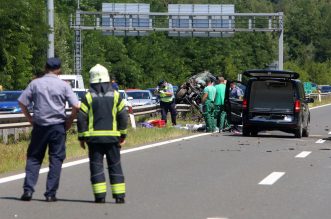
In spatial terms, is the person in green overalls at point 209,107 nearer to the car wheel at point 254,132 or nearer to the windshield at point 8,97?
the car wheel at point 254,132

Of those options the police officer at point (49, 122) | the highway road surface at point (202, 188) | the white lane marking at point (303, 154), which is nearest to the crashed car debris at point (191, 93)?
the highway road surface at point (202, 188)

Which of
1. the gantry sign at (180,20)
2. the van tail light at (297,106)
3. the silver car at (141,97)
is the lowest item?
the silver car at (141,97)

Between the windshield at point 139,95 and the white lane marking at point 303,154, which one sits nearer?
the white lane marking at point 303,154

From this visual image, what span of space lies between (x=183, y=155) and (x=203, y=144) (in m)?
3.33

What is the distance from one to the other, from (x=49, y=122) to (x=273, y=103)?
50.1 ft

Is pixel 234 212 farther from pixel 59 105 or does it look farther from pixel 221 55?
pixel 221 55

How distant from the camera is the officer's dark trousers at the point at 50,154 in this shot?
35.2 feet

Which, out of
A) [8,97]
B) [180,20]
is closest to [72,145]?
[8,97]

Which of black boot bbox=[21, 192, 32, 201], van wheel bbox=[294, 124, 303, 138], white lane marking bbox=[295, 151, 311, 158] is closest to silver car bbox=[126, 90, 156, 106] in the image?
van wheel bbox=[294, 124, 303, 138]

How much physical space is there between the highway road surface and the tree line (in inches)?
1193

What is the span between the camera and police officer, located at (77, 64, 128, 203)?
1059 centimetres

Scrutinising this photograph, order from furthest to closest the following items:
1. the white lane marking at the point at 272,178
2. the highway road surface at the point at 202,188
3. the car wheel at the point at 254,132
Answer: the car wheel at the point at 254,132 < the white lane marking at the point at 272,178 < the highway road surface at the point at 202,188

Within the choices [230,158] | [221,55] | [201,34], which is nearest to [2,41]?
[201,34]

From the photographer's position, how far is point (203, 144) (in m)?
21.5
